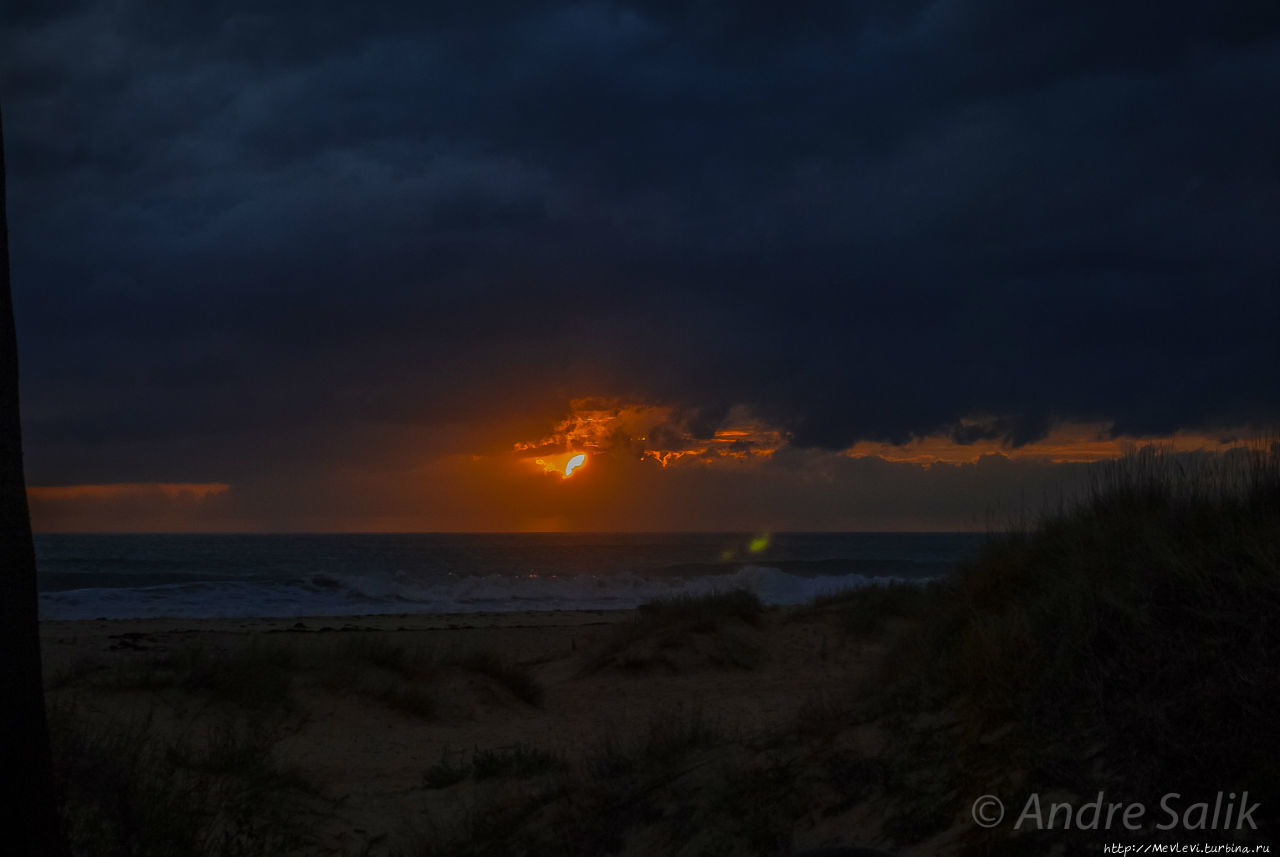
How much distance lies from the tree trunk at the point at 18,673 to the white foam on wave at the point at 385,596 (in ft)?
84.7

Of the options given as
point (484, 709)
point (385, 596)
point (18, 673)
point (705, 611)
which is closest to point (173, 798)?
point (18, 673)

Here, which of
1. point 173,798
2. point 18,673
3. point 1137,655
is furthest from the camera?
point 173,798

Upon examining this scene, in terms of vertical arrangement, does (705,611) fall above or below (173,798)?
below

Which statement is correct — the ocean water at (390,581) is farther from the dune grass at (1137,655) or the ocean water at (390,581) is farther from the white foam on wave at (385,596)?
the dune grass at (1137,655)

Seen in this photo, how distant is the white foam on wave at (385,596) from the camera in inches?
1293

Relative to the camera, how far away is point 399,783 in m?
9.30

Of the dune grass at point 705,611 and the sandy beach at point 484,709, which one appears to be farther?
the dune grass at point 705,611

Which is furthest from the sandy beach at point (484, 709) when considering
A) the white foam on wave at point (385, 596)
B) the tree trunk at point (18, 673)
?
the white foam on wave at point (385, 596)

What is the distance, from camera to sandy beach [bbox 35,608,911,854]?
7035mm

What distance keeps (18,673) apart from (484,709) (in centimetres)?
1027

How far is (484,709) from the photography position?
1353 centimetres

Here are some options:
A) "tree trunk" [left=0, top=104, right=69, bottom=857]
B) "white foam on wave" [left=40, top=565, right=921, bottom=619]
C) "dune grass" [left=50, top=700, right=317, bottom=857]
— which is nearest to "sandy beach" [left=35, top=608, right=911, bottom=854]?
"dune grass" [left=50, top=700, right=317, bottom=857]

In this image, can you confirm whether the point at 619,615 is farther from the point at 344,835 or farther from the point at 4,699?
the point at 4,699

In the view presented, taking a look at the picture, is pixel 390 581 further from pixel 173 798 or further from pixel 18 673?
pixel 18 673
